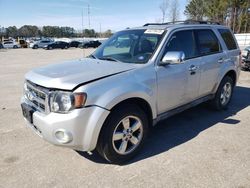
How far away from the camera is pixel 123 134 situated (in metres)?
3.22

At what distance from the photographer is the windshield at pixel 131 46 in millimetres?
3644

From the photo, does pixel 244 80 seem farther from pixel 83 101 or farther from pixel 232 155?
pixel 83 101

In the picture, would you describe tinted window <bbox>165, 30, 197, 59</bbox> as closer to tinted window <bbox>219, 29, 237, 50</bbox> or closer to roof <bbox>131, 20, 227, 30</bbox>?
roof <bbox>131, 20, 227, 30</bbox>

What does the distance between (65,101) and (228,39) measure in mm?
4137

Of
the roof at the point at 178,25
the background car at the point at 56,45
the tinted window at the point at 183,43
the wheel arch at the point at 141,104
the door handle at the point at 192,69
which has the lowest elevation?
the wheel arch at the point at 141,104

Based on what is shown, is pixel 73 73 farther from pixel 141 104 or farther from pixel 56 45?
pixel 56 45

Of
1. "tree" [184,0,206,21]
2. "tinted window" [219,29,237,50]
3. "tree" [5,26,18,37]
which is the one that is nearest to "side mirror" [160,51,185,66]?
"tinted window" [219,29,237,50]

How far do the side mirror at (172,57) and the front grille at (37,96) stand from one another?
1715mm

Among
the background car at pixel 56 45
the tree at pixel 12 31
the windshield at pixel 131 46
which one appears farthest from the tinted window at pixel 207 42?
the tree at pixel 12 31

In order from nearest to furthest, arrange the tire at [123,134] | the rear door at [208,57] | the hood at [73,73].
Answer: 1. the hood at [73,73]
2. the tire at [123,134]
3. the rear door at [208,57]

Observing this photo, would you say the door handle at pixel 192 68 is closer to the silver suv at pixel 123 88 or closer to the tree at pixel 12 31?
the silver suv at pixel 123 88

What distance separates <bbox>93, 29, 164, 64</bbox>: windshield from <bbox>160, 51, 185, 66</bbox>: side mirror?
22 centimetres

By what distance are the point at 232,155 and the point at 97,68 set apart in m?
2.31

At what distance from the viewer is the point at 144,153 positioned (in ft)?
11.6
